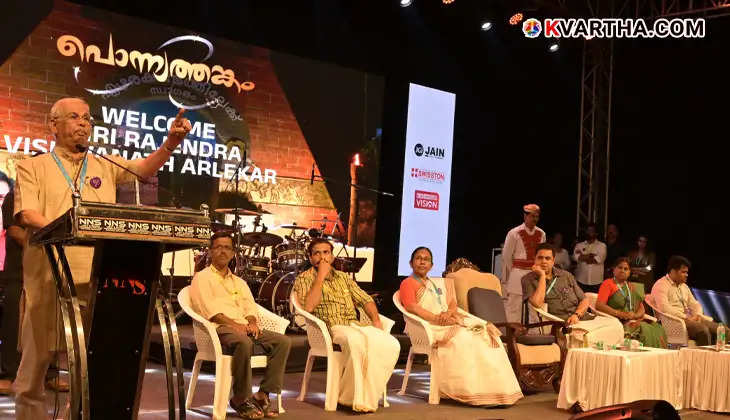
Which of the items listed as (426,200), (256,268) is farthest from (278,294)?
(426,200)

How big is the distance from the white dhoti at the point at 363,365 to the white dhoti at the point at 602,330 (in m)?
1.95

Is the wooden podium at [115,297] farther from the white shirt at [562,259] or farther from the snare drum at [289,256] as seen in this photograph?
the white shirt at [562,259]

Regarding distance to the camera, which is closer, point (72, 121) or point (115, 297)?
point (115, 297)

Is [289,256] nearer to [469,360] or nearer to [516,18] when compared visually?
[469,360]

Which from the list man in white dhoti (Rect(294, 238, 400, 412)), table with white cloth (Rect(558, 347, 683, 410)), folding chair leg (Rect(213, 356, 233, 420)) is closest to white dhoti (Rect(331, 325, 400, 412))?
man in white dhoti (Rect(294, 238, 400, 412))

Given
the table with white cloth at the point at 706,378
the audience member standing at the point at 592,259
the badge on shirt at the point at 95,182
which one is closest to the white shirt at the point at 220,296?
the badge on shirt at the point at 95,182

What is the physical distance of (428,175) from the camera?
37.0ft

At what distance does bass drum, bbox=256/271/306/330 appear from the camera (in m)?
7.80

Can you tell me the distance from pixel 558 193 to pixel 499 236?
3.78 ft

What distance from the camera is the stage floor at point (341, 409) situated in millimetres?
5094

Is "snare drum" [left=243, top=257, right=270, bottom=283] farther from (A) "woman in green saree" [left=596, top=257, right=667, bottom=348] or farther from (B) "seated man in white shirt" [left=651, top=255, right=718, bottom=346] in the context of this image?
(B) "seated man in white shirt" [left=651, top=255, right=718, bottom=346]

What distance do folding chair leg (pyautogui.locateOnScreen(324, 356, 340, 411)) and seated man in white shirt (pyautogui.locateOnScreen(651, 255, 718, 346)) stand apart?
4.01 m

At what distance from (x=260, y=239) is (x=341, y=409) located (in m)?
3.16

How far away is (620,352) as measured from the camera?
5.70m
